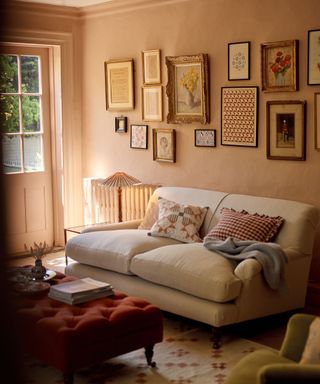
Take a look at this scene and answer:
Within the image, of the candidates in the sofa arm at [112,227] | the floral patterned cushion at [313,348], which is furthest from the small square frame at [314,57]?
the floral patterned cushion at [313,348]

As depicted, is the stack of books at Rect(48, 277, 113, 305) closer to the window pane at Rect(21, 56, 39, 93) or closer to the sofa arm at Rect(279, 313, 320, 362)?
the sofa arm at Rect(279, 313, 320, 362)

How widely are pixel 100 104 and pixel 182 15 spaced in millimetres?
1410

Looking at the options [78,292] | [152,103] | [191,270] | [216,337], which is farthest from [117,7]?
[216,337]

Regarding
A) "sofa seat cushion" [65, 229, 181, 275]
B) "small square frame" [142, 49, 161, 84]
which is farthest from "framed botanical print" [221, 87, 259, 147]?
"sofa seat cushion" [65, 229, 181, 275]

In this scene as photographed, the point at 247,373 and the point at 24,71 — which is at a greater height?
the point at 24,71

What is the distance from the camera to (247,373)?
222cm

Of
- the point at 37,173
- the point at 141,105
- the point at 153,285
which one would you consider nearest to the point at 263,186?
the point at 153,285

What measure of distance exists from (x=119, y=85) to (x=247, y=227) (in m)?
2.46

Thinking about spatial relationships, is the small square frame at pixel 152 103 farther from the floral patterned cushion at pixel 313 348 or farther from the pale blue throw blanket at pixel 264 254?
the floral patterned cushion at pixel 313 348

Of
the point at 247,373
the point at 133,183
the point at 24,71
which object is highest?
the point at 24,71

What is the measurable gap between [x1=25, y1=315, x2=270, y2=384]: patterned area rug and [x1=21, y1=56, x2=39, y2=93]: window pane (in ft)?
11.0

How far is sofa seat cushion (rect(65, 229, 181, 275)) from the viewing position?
423 centimetres

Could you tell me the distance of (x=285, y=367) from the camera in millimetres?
1843

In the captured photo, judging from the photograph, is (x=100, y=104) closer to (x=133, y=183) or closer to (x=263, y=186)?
(x=133, y=183)
